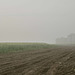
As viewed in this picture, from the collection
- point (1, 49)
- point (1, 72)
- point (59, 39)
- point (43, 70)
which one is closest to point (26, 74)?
point (43, 70)

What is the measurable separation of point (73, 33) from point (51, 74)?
360 ft

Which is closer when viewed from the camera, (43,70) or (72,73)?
(72,73)

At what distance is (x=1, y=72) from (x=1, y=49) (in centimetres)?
1188

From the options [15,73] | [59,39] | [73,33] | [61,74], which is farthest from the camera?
[59,39]

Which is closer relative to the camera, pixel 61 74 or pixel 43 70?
pixel 61 74

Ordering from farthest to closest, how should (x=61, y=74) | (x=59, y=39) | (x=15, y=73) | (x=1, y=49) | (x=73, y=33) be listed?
(x=59, y=39), (x=73, y=33), (x=1, y=49), (x=15, y=73), (x=61, y=74)

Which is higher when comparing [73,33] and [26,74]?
[73,33]

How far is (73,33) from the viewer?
→ 11256 centimetres

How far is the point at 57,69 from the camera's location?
24.8 ft

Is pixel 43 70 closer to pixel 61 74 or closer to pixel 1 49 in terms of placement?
pixel 61 74

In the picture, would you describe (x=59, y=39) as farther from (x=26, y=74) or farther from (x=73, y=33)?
(x=26, y=74)

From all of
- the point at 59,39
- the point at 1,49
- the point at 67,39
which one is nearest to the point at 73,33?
the point at 67,39

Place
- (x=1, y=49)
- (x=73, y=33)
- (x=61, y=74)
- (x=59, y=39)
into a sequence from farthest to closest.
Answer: (x=59, y=39)
(x=73, y=33)
(x=1, y=49)
(x=61, y=74)

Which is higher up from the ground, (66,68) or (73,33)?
(73,33)
